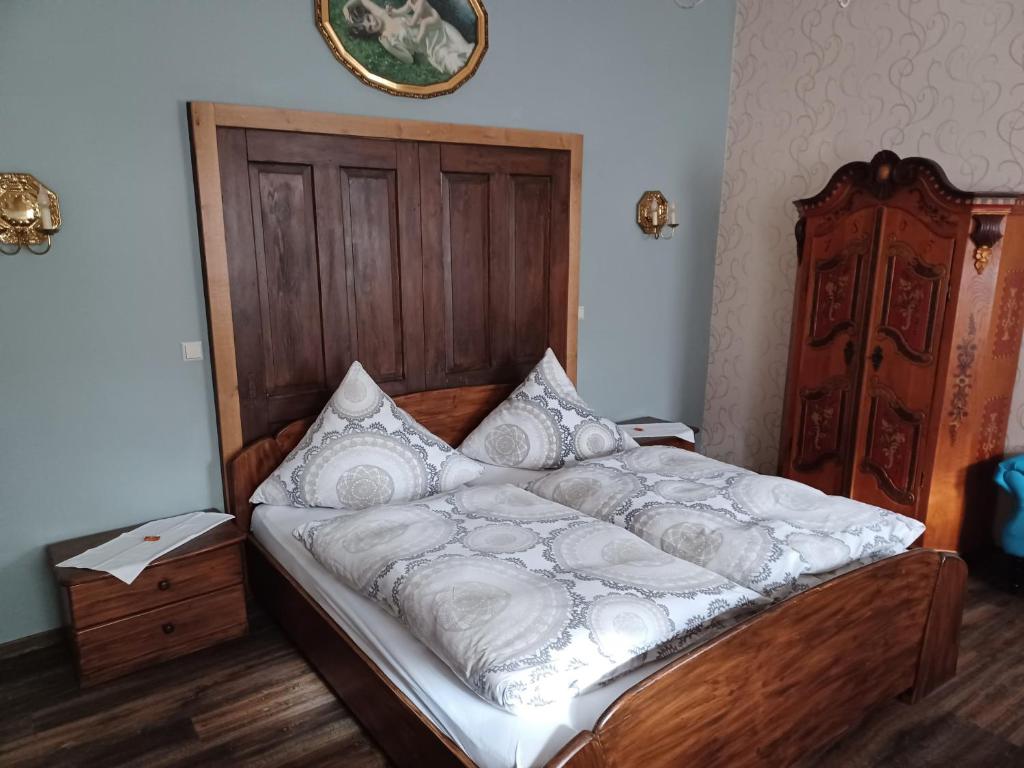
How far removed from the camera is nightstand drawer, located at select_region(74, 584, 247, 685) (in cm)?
233

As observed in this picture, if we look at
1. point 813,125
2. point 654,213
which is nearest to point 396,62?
point 654,213

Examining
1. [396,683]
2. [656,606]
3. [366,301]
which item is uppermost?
[366,301]

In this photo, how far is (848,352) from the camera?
3322mm

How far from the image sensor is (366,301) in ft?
9.97

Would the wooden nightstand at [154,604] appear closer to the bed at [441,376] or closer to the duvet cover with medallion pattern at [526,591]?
the bed at [441,376]

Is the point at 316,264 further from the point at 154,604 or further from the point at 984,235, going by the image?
the point at 984,235

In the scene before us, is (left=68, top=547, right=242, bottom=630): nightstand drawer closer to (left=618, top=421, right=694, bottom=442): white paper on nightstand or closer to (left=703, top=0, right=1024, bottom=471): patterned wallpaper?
(left=618, top=421, right=694, bottom=442): white paper on nightstand

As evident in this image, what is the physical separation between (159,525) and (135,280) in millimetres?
921

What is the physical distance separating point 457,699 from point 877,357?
2554 mm

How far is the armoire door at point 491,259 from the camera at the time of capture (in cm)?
317

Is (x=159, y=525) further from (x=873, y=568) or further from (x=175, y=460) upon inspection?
(x=873, y=568)

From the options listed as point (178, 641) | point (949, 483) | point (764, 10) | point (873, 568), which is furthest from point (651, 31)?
point (178, 641)

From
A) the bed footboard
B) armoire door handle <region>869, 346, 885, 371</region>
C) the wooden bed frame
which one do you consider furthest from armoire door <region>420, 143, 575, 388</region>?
the bed footboard

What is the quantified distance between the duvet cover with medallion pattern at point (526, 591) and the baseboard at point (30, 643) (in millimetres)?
1074
